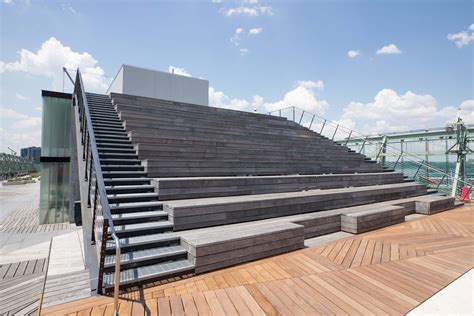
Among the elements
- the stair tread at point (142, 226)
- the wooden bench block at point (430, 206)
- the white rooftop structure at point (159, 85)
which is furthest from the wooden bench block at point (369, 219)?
the white rooftop structure at point (159, 85)

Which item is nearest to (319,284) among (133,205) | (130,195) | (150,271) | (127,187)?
(150,271)

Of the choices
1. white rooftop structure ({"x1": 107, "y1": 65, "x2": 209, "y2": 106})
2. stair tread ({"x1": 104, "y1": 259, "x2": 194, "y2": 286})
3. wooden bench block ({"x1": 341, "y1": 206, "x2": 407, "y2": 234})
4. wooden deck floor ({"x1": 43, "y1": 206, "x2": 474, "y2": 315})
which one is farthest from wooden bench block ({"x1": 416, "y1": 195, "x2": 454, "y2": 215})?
white rooftop structure ({"x1": 107, "y1": 65, "x2": 209, "y2": 106})

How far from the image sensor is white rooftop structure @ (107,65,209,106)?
14.6m

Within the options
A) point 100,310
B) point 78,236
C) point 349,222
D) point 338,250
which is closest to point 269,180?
point 349,222

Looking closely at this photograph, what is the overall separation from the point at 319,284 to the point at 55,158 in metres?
13.3

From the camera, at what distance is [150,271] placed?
3447 mm

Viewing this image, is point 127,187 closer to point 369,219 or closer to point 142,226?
point 142,226

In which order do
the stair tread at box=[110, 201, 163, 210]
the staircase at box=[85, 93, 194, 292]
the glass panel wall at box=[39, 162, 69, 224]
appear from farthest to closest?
the glass panel wall at box=[39, 162, 69, 224] → the stair tread at box=[110, 201, 163, 210] → the staircase at box=[85, 93, 194, 292]

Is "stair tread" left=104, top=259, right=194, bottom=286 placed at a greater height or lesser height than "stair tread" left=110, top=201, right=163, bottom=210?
lesser

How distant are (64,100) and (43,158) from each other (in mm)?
3072

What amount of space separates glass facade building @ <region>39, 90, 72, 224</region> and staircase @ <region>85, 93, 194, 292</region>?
6.49m

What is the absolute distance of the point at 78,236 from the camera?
7.09 meters

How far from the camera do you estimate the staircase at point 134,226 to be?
3.43 meters

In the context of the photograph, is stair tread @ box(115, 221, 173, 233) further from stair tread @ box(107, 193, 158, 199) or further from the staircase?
stair tread @ box(107, 193, 158, 199)
